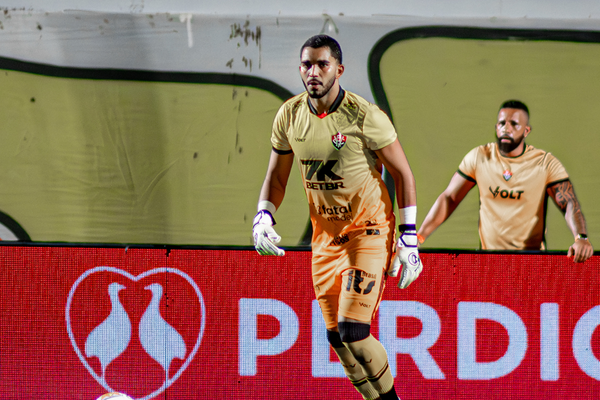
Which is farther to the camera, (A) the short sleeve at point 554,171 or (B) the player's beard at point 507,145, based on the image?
(B) the player's beard at point 507,145

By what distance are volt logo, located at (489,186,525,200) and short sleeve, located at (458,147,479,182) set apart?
228 millimetres

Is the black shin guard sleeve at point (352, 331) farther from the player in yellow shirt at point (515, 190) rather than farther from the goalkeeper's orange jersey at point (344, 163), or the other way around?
the player in yellow shirt at point (515, 190)

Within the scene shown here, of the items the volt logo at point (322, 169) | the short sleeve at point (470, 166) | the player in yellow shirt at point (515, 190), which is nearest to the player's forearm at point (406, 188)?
the volt logo at point (322, 169)

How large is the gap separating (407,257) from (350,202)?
1.55ft

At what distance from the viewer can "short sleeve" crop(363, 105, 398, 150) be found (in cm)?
289

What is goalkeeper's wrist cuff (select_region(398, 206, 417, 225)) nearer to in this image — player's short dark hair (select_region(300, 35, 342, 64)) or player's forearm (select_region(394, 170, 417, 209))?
player's forearm (select_region(394, 170, 417, 209))

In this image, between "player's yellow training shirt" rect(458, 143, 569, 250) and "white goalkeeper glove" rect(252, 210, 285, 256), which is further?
"player's yellow training shirt" rect(458, 143, 569, 250)

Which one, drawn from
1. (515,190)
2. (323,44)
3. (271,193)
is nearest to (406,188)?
(271,193)

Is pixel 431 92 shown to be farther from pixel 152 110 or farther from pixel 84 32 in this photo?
pixel 84 32

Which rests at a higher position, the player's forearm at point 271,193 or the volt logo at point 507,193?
the volt logo at point 507,193

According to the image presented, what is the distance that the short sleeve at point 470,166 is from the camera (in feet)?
14.7

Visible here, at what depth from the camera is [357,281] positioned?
112 inches

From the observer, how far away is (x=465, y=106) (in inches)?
183

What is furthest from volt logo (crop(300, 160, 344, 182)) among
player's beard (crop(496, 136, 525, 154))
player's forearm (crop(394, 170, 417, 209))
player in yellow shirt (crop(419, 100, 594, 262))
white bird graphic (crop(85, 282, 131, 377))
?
player's beard (crop(496, 136, 525, 154))
